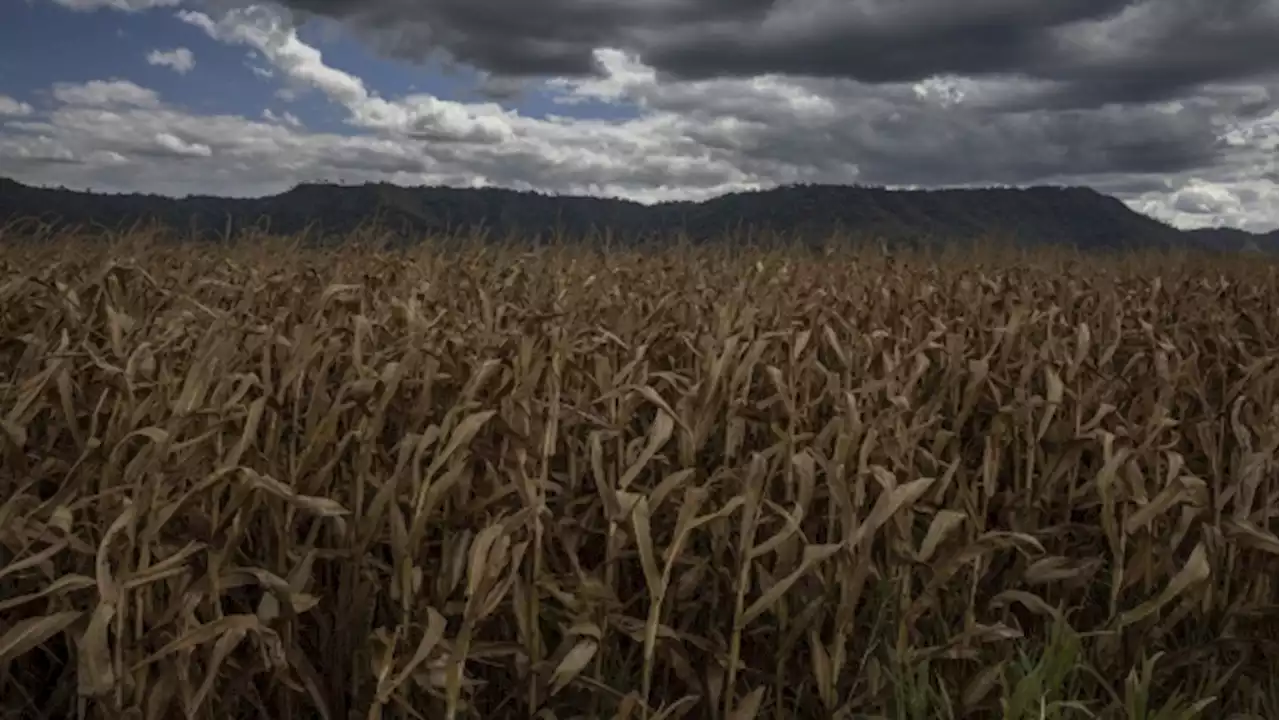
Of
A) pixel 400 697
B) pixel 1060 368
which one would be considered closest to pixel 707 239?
pixel 1060 368

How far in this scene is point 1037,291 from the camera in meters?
8.36

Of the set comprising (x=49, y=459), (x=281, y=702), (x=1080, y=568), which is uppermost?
(x=49, y=459)

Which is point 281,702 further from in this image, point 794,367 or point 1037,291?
point 1037,291

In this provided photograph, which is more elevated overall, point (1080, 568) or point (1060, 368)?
point (1060, 368)

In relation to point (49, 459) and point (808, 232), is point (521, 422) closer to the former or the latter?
point (49, 459)

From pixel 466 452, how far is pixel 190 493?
683 mm

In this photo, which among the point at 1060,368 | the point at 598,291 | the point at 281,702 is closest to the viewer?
the point at 281,702

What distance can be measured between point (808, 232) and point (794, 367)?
761 centimetres

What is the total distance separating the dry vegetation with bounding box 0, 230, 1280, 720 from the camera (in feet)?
8.93

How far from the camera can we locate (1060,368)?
4.56m

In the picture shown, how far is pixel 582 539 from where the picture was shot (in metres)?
3.35

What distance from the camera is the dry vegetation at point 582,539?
272cm

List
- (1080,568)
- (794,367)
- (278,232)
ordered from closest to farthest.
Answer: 1. (1080,568)
2. (794,367)
3. (278,232)

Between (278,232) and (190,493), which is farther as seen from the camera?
(278,232)
